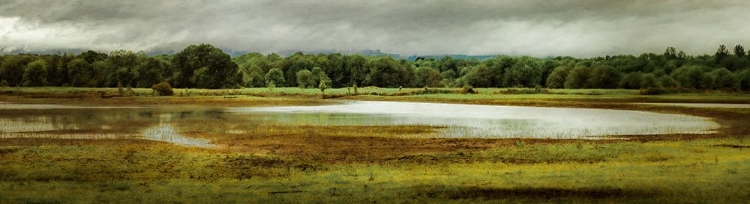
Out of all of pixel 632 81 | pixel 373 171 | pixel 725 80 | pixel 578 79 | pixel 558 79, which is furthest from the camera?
pixel 558 79

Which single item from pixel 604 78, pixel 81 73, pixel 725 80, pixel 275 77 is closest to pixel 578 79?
pixel 604 78

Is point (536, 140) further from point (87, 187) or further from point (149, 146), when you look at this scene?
point (87, 187)

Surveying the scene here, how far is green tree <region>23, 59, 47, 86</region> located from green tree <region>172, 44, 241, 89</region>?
34331mm

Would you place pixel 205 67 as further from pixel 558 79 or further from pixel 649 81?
pixel 649 81

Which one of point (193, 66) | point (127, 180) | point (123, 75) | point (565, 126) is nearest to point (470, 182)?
point (127, 180)

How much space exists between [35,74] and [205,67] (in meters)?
46.1

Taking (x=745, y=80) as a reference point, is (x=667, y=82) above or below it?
below

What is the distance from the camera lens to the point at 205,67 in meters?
153

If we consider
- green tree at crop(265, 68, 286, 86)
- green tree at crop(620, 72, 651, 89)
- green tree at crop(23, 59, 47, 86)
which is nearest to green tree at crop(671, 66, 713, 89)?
green tree at crop(620, 72, 651, 89)

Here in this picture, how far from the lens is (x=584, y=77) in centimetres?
17162

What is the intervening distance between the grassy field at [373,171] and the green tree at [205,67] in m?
116

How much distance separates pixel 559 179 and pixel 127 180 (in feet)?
47.3

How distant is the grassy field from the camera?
18.7 m

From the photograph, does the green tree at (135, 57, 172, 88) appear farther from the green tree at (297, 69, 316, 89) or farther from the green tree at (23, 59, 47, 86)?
the green tree at (297, 69, 316, 89)
